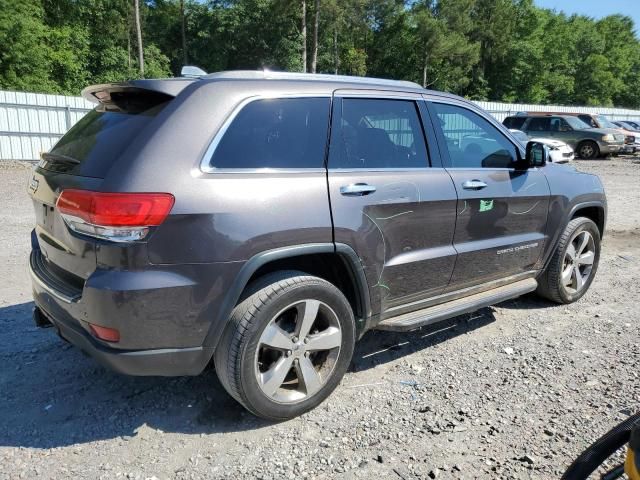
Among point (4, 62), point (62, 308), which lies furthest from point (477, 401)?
point (4, 62)

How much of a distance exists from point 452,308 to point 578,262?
6.37 feet

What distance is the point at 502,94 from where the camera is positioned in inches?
2623

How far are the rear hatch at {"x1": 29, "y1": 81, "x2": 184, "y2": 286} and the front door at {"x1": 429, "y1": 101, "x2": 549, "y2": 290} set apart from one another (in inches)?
79.3

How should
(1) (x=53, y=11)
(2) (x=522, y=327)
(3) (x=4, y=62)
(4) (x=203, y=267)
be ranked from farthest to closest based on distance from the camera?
(1) (x=53, y=11), (3) (x=4, y=62), (2) (x=522, y=327), (4) (x=203, y=267)

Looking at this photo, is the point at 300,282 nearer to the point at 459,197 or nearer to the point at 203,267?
the point at 203,267

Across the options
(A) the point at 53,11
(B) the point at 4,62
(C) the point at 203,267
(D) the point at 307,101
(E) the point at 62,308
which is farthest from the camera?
(A) the point at 53,11

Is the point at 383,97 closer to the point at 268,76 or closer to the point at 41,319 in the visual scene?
the point at 268,76

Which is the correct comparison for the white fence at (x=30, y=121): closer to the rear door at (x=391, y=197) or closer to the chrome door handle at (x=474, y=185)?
the rear door at (x=391, y=197)

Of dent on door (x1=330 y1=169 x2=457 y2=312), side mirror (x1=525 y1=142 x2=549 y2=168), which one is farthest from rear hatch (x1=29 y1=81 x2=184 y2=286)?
side mirror (x1=525 y1=142 x2=549 y2=168)

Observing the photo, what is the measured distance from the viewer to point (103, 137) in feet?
9.30

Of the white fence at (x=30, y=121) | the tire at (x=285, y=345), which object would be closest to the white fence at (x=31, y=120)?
the white fence at (x=30, y=121)

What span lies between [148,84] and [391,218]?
5.18ft

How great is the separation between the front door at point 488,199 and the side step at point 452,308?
100 mm

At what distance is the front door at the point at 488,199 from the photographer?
3.76 m
